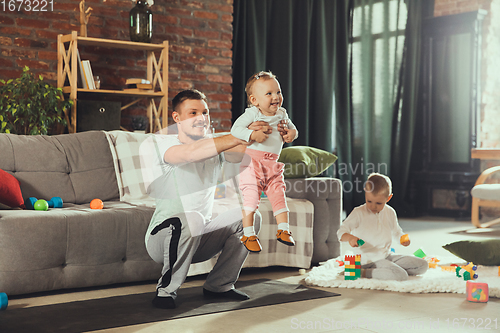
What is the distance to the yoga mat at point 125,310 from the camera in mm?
2088

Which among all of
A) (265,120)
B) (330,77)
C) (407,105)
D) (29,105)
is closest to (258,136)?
(265,120)

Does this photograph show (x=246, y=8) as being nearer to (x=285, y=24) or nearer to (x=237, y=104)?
(x=285, y=24)

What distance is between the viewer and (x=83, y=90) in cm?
415

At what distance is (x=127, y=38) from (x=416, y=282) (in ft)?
10.1

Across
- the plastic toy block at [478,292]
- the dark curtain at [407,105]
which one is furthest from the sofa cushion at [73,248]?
the dark curtain at [407,105]

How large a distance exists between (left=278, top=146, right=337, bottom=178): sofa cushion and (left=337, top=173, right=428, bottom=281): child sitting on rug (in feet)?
1.77

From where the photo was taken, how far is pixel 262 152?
1.88 meters

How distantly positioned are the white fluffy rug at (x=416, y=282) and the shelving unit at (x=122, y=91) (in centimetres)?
208

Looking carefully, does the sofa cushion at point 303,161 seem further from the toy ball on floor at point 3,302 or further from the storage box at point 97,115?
the toy ball on floor at point 3,302

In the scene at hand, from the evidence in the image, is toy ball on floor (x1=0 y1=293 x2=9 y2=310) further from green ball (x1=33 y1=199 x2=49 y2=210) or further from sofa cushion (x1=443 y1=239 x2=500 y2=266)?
sofa cushion (x1=443 y1=239 x2=500 y2=266)

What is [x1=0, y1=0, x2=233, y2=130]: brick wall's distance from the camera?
13.9 ft

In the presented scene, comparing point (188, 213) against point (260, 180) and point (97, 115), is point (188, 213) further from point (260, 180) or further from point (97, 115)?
point (97, 115)

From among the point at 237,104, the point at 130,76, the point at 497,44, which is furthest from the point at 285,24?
the point at 497,44

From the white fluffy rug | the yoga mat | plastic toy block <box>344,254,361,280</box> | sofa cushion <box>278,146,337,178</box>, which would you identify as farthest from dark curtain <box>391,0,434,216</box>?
the yoga mat
